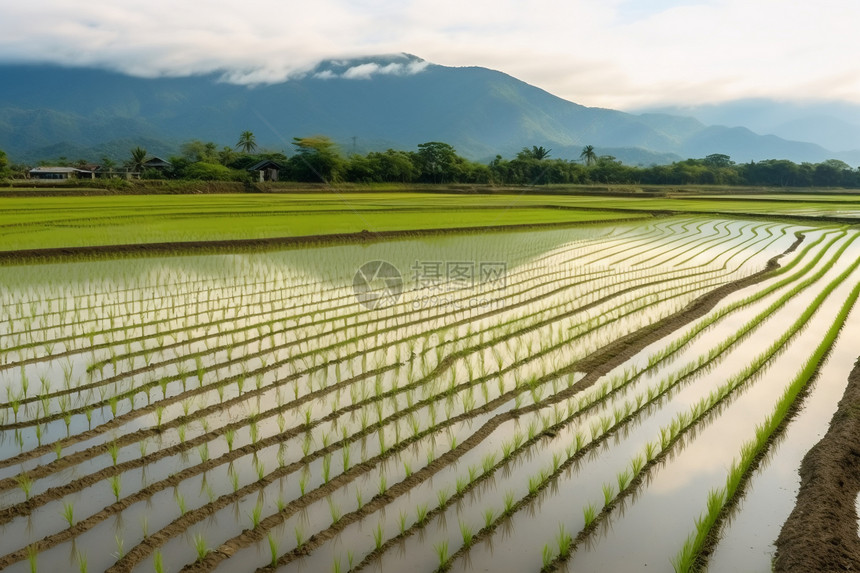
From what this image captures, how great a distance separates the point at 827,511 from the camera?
3512mm

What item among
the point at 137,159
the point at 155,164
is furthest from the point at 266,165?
the point at 155,164

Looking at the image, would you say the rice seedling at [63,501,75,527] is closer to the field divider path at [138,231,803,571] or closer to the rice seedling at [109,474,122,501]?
the rice seedling at [109,474,122,501]

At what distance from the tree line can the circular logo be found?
1942cm

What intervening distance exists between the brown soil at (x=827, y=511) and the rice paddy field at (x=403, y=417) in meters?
0.10

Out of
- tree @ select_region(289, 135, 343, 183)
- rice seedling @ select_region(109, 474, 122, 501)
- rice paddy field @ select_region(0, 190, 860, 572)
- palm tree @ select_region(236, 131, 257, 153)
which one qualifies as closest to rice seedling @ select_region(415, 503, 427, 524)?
rice paddy field @ select_region(0, 190, 860, 572)

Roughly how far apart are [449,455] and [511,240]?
528 inches

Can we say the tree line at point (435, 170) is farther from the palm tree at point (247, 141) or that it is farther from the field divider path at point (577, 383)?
the field divider path at point (577, 383)

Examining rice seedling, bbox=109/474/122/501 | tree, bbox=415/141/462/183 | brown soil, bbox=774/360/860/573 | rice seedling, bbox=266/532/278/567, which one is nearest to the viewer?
rice seedling, bbox=266/532/278/567

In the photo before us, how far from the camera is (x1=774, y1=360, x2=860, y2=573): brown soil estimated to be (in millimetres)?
3096

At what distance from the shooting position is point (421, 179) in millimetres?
49219

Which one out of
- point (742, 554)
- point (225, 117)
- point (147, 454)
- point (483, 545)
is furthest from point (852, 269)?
point (225, 117)

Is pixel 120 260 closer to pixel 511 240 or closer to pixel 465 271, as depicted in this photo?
pixel 465 271

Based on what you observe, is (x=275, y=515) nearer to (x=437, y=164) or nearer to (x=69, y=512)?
(x=69, y=512)

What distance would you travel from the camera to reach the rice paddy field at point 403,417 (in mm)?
3215
